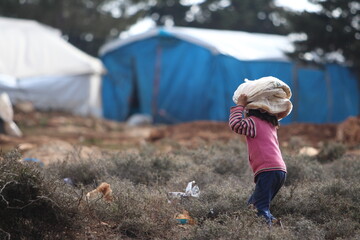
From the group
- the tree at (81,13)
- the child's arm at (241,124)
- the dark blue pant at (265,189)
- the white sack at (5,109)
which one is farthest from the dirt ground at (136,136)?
the tree at (81,13)

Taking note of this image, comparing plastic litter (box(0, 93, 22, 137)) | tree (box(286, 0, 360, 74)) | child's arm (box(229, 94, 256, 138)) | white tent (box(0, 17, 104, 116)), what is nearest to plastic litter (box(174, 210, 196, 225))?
child's arm (box(229, 94, 256, 138))

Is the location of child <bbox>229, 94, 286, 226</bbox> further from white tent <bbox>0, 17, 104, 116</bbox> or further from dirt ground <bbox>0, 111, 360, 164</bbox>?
white tent <bbox>0, 17, 104, 116</bbox>

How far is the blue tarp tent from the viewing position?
1622 cm

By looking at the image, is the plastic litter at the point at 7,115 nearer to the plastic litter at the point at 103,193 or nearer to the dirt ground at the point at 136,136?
the dirt ground at the point at 136,136

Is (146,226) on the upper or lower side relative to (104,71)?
upper


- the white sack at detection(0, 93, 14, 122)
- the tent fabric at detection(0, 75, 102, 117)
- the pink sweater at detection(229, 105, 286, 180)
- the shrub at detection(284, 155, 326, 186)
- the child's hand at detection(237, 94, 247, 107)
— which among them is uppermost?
the child's hand at detection(237, 94, 247, 107)

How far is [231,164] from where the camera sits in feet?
21.2

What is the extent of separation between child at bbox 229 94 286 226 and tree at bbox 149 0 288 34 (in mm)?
26257

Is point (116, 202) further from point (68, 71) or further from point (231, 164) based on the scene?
point (68, 71)

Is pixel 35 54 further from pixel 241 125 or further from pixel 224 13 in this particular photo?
pixel 241 125

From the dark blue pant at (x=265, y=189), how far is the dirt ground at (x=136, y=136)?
3.90m

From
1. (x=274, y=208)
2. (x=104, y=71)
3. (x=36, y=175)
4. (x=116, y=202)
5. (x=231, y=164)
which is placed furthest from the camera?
(x=104, y=71)

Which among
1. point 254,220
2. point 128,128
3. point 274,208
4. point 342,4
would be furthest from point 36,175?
point 342,4

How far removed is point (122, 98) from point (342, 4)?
774 cm
